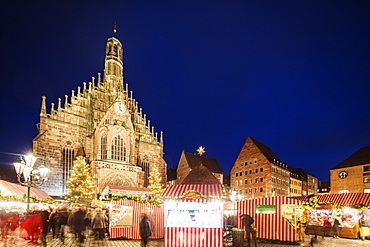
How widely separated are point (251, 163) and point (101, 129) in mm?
28680

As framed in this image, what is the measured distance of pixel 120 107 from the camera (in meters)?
39.6

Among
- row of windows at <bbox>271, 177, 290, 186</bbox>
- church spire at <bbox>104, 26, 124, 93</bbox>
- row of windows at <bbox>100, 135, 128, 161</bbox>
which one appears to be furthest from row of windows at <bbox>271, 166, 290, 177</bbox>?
church spire at <bbox>104, 26, 124, 93</bbox>

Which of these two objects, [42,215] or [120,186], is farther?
[120,186]

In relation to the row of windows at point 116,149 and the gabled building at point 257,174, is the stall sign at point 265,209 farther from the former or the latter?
the gabled building at point 257,174

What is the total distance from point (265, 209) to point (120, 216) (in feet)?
26.0

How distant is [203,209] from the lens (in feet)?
36.9

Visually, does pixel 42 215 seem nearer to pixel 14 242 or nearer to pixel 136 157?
pixel 14 242

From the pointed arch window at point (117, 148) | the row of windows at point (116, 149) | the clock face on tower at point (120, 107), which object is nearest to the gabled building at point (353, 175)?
the row of windows at point (116, 149)

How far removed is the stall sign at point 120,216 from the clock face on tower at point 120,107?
24921 millimetres

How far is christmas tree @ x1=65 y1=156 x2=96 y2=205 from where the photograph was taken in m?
31.8

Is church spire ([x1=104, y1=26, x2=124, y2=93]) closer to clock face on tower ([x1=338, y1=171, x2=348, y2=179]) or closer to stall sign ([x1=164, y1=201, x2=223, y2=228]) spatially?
stall sign ([x1=164, y1=201, x2=223, y2=228])

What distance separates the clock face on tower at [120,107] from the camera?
1540 inches

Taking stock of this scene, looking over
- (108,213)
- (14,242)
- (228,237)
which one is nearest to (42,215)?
(14,242)

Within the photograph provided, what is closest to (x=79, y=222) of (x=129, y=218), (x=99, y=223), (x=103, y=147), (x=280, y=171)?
(x=99, y=223)
